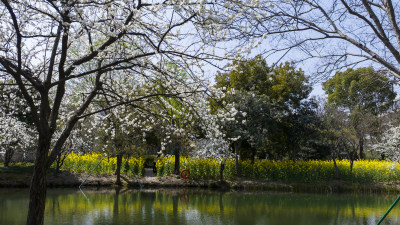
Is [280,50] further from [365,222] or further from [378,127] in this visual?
[378,127]

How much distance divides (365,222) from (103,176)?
33.6 ft

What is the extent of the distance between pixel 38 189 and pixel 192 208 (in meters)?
5.55

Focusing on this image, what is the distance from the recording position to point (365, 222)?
25.0ft

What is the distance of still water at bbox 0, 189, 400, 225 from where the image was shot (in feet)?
24.3

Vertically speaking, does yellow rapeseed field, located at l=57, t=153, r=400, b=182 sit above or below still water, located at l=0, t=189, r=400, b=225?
above

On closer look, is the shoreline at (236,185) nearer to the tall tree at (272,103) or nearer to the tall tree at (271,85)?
the tall tree at (272,103)

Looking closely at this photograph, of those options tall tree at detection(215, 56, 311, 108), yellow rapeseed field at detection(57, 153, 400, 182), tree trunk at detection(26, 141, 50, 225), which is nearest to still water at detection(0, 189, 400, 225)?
yellow rapeseed field at detection(57, 153, 400, 182)

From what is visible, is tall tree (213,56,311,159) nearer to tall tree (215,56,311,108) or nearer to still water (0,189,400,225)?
tall tree (215,56,311,108)

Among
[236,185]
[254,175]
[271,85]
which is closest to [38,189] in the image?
[236,185]

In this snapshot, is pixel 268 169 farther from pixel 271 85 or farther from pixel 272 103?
pixel 271 85

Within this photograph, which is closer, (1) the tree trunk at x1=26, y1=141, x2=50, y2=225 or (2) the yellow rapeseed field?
(1) the tree trunk at x1=26, y1=141, x2=50, y2=225

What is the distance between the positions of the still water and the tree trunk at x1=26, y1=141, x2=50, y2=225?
292 cm

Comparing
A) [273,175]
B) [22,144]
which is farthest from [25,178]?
[273,175]

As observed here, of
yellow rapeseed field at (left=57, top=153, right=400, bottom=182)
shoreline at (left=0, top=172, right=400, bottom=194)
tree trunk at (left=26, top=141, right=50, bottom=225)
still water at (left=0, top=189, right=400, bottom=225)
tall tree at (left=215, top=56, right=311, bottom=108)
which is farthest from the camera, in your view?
tall tree at (left=215, top=56, right=311, bottom=108)
